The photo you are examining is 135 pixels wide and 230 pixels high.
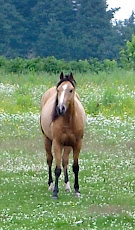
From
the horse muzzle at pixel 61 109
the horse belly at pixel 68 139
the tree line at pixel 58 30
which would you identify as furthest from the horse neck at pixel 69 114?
the tree line at pixel 58 30

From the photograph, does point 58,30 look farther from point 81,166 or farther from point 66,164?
point 66,164

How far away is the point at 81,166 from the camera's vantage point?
14539 millimetres

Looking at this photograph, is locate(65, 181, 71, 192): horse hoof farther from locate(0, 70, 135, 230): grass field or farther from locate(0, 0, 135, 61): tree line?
locate(0, 0, 135, 61): tree line

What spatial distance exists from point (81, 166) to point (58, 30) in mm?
51326

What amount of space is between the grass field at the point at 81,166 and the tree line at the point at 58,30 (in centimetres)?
3558

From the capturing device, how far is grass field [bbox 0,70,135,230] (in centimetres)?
969

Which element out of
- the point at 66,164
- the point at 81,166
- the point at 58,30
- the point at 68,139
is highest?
the point at 58,30

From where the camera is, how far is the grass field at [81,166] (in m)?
9.69

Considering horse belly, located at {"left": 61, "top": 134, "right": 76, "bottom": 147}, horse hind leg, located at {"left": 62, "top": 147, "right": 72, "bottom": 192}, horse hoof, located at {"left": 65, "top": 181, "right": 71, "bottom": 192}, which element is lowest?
horse hoof, located at {"left": 65, "top": 181, "right": 71, "bottom": 192}

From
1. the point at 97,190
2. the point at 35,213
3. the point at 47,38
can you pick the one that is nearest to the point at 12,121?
the point at 97,190

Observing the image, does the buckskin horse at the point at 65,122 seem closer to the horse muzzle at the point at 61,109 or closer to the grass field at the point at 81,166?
the horse muzzle at the point at 61,109

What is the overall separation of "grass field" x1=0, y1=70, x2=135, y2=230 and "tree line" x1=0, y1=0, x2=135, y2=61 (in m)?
35.6

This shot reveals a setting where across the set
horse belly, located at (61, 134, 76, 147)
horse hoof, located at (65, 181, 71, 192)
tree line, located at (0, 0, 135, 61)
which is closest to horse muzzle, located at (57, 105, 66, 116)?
horse belly, located at (61, 134, 76, 147)

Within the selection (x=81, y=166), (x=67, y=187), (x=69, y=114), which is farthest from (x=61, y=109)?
(x=81, y=166)
